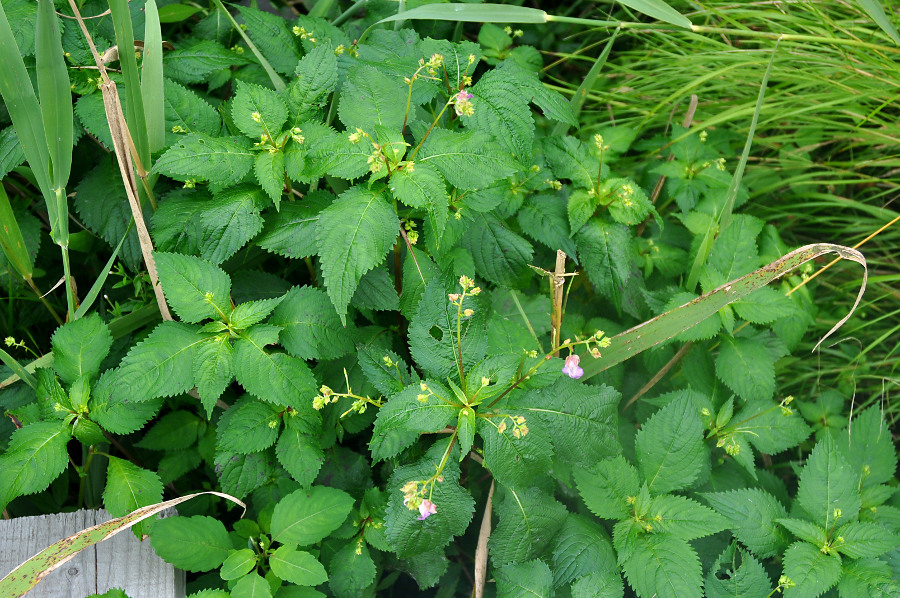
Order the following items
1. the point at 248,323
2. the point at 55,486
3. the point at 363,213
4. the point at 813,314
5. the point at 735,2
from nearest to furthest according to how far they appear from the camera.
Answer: the point at 363,213
the point at 248,323
the point at 55,486
the point at 813,314
the point at 735,2

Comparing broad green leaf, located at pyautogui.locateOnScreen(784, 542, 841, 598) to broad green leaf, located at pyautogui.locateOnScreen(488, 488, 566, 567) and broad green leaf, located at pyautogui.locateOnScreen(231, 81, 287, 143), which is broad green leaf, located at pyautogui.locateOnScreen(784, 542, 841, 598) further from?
broad green leaf, located at pyautogui.locateOnScreen(231, 81, 287, 143)

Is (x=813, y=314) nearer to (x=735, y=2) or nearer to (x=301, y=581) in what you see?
(x=735, y=2)

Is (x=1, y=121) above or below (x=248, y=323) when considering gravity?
above

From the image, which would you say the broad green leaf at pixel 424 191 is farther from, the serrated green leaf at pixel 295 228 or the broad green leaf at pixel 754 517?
the broad green leaf at pixel 754 517

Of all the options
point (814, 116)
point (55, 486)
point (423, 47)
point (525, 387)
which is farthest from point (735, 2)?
point (55, 486)

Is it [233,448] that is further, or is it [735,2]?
[735,2]

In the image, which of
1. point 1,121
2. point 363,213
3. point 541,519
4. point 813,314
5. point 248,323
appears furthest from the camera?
point 813,314

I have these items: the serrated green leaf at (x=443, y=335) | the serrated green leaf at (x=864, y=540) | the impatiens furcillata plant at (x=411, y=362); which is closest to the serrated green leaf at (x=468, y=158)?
the impatiens furcillata plant at (x=411, y=362)
